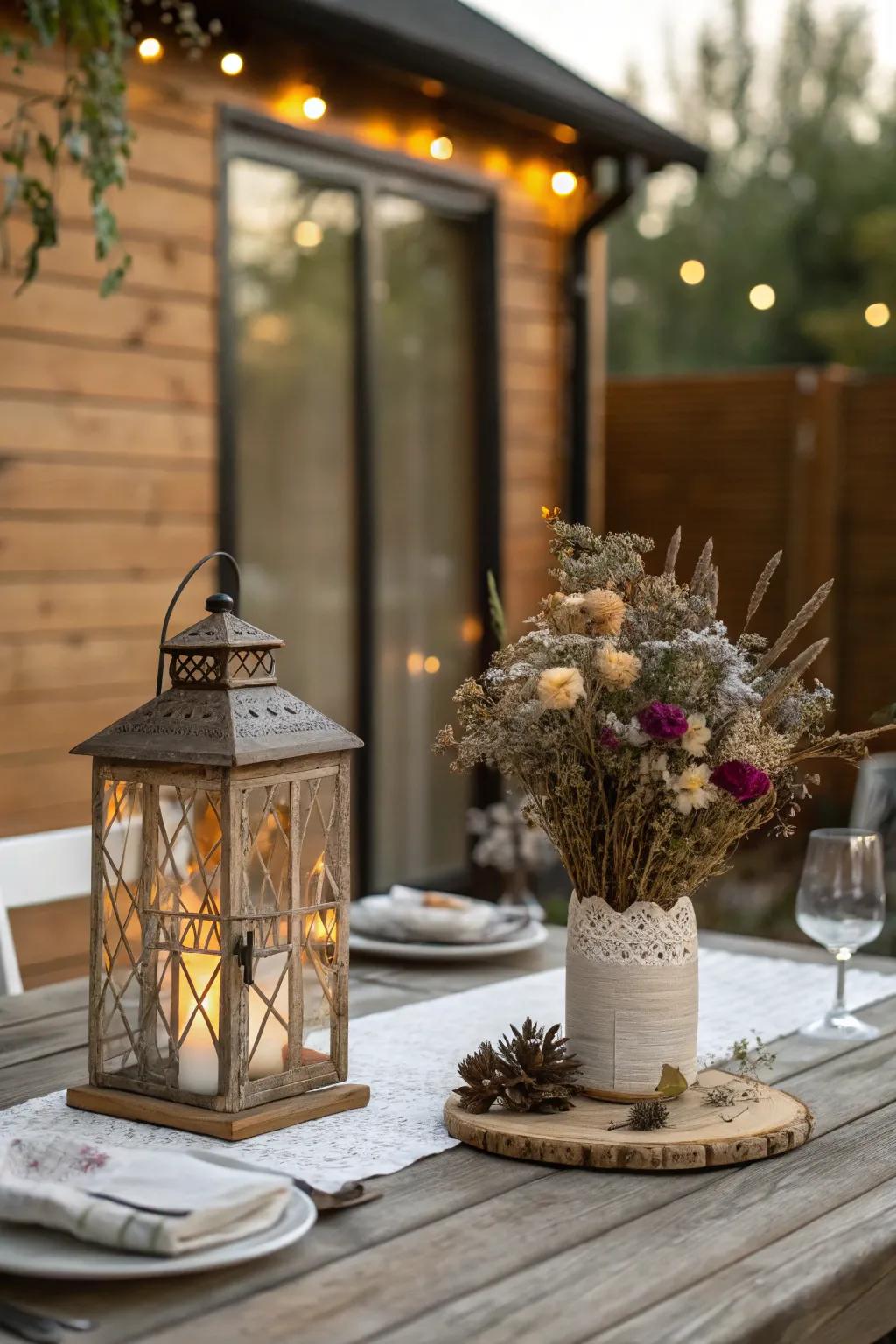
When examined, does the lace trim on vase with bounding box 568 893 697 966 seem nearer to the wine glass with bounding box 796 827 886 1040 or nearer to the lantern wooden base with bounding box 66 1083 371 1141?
the lantern wooden base with bounding box 66 1083 371 1141

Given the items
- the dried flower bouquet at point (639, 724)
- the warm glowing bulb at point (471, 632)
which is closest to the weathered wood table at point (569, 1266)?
the dried flower bouquet at point (639, 724)

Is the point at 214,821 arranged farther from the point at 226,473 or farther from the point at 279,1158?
the point at 226,473

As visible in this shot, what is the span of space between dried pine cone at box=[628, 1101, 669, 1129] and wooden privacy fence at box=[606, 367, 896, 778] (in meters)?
5.14

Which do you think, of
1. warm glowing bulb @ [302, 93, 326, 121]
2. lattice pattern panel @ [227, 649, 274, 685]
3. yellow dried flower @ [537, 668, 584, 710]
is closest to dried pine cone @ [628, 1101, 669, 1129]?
yellow dried flower @ [537, 668, 584, 710]

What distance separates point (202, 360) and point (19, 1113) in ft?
8.42

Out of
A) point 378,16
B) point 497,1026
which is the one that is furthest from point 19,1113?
point 378,16

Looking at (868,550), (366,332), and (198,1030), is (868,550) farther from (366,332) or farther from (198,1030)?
(198,1030)

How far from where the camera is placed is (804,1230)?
129 centimetres

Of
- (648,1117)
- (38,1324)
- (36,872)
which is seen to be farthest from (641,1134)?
(36,872)

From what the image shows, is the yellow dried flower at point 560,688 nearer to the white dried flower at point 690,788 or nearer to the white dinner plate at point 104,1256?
the white dried flower at point 690,788

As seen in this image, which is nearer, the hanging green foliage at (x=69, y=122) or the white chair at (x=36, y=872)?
the white chair at (x=36, y=872)

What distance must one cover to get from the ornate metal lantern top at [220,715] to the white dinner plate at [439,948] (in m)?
0.70

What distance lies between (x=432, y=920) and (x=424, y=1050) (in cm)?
48

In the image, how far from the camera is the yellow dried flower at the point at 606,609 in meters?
1.46
